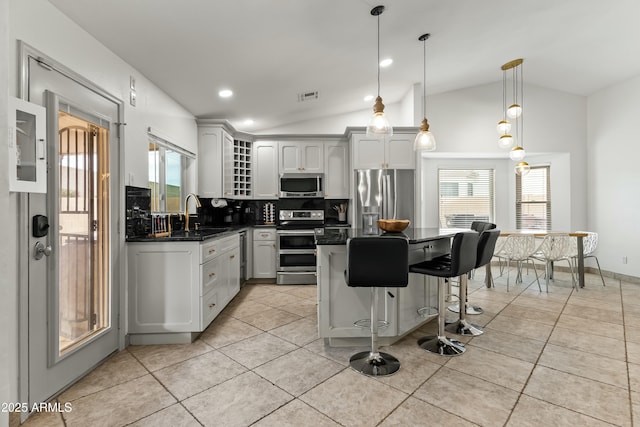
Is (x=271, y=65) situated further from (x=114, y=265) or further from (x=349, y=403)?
(x=349, y=403)

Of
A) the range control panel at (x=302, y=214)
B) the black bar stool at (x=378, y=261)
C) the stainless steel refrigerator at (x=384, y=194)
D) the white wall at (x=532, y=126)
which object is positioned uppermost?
the white wall at (x=532, y=126)

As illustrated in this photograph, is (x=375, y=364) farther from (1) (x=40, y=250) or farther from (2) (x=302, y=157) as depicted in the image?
(2) (x=302, y=157)

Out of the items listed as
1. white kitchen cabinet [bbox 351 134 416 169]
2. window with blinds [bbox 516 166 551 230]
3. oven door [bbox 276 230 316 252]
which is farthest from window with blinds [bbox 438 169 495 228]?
oven door [bbox 276 230 316 252]

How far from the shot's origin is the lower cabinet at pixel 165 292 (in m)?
2.71

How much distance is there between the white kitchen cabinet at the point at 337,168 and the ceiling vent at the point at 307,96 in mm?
905

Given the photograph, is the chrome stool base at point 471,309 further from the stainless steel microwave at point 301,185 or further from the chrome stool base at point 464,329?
the stainless steel microwave at point 301,185

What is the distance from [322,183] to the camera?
525cm

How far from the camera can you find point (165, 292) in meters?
2.73

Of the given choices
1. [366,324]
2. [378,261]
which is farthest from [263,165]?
[378,261]

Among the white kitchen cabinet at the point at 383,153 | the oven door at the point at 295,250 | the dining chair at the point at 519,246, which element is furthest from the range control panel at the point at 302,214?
the dining chair at the point at 519,246

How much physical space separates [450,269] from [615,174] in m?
5.00

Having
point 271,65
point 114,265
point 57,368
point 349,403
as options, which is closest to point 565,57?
point 271,65

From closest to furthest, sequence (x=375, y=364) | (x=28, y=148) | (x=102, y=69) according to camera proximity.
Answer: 1. (x=28, y=148)
2. (x=375, y=364)
3. (x=102, y=69)

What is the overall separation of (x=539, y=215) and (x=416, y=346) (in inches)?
201
